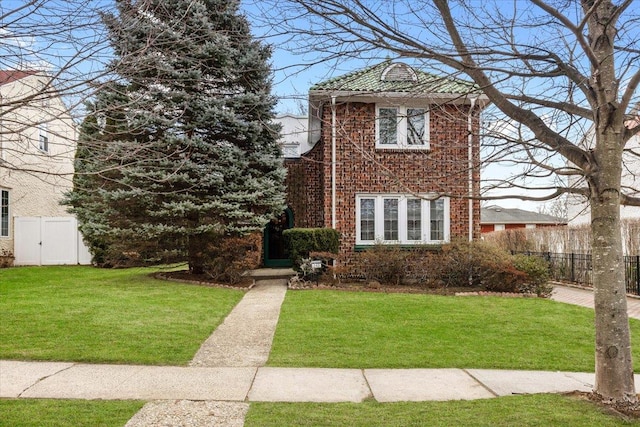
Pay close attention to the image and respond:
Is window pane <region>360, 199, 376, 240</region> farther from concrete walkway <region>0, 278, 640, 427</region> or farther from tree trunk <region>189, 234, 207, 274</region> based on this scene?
concrete walkway <region>0, 278, 640, 427</region>

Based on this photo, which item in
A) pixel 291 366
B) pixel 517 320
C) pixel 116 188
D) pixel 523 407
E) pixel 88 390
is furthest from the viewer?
pixel 116 188

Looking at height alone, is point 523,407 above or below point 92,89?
below

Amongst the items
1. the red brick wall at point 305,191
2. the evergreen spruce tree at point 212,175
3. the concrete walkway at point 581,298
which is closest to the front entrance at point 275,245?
the red brick wall at point 305,191

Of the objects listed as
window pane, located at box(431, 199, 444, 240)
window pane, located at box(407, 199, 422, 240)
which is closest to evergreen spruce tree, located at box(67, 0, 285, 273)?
window pane, located at box(407, 199, 422, 240)

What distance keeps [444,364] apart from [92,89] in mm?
5379

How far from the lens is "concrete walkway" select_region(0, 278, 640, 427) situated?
16.3ft

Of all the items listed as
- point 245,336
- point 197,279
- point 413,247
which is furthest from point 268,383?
point 413,247

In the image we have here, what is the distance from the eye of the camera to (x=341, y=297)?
11.8m

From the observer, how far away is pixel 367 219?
15336 mm

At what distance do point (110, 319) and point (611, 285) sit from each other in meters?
7.74

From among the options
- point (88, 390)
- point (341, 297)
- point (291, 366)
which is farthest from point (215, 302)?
point (88, 390)

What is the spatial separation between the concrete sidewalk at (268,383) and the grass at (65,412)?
0.23m

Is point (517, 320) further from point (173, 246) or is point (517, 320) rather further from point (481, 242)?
point (173, 246)

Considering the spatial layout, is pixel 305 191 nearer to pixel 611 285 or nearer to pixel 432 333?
pixel 432 333
